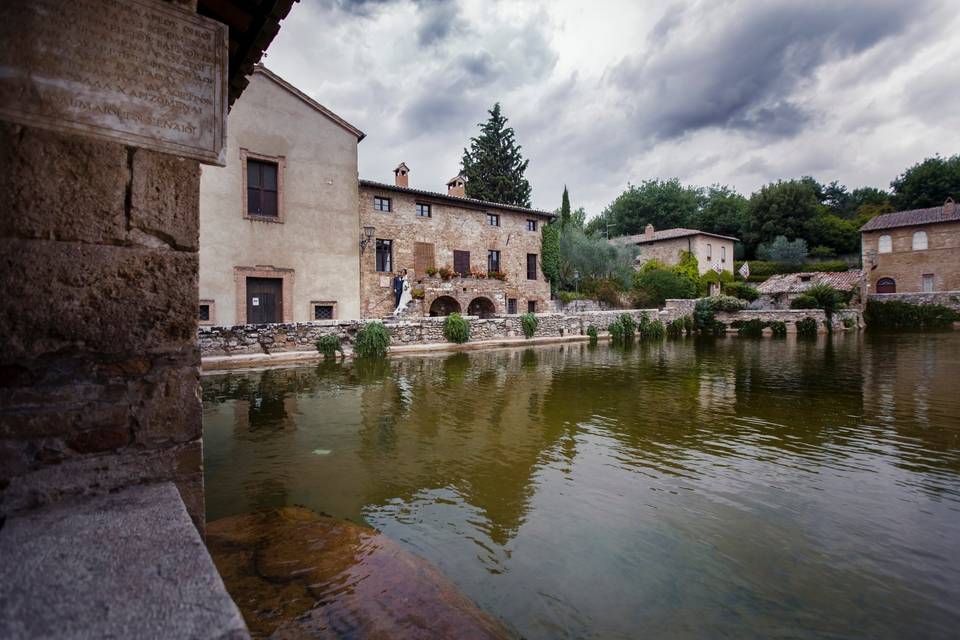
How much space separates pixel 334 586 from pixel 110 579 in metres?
1.40

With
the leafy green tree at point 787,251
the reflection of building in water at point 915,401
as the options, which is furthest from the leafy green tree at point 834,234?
the reflection of building in water at point 915,401

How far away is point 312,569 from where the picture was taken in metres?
2.63

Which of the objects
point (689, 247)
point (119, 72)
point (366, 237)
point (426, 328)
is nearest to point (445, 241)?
point (366, 237)

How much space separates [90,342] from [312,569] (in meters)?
1.59

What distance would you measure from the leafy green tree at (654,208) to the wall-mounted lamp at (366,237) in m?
37.4

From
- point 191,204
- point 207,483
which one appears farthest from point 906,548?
point 207,483

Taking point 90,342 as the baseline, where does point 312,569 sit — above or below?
below

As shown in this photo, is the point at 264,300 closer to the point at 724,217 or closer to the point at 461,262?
the point at 461,262

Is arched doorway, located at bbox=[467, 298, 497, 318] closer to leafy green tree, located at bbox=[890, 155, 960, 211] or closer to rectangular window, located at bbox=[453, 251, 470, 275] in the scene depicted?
rectangular window, located at bbox=[453, 251, 470, 275]

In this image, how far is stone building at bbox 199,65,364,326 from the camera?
1709 centimetres

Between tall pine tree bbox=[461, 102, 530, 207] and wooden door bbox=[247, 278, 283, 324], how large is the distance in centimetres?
2091

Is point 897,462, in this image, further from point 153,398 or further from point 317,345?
point 317,345

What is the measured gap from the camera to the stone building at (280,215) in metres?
17.1

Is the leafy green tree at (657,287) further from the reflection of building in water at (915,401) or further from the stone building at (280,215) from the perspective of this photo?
the stone building at (280,215)
